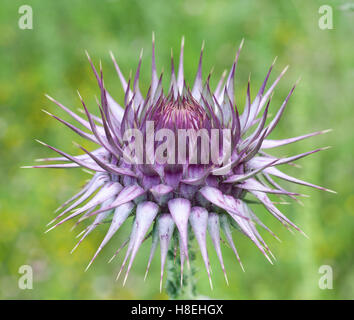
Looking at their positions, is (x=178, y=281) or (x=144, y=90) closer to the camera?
(x=178, y=281)

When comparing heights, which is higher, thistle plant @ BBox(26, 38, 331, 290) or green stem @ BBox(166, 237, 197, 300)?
thistle plant @ BBox(26, 38, 331, 290)

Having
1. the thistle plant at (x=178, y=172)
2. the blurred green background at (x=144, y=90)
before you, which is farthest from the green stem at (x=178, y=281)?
the blurred green background at (x=144, y=90)

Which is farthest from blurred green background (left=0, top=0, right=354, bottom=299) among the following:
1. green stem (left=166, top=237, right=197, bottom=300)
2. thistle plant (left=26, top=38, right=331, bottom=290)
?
thistle plant (left=26, top=38, right=331, bottom=290)

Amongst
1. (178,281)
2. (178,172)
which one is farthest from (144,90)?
(178,172)

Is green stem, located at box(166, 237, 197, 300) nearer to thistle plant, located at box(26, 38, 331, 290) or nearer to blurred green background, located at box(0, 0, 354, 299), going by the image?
thistle plant, located at box(26, 38, 331, 290)

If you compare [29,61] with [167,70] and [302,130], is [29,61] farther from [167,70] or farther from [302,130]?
[302,130]

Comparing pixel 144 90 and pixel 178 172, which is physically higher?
pixel 144 90

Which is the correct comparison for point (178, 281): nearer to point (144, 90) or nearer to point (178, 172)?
point (178, 172)

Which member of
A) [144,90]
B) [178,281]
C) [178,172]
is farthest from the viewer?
[144,90]

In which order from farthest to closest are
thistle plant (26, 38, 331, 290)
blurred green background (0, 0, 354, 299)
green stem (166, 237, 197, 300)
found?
1. blurred green background (0, 0, 354, 299)
2. green stem (166, 237, 197, 300)
3. thistle plant (26, 38, 331, 290)

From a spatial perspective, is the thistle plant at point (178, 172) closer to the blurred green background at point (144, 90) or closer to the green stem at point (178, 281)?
the green stem at point (178, 281)
